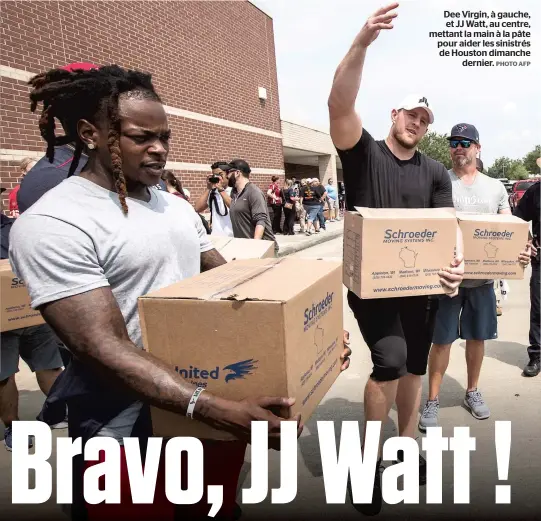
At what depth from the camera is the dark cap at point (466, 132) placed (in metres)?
3.22

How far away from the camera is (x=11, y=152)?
761cm

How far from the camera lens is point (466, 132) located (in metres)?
3.22

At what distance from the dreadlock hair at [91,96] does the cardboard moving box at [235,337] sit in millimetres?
350

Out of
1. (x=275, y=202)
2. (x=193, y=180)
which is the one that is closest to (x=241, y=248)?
(x=193, y=180)

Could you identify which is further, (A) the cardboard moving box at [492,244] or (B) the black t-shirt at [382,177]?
(A) the cardboard moving box at [492,244]

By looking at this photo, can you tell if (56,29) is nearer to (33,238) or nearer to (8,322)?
(8,322)

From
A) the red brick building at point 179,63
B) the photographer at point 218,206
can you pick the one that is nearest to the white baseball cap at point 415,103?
the photographer at point 218,206

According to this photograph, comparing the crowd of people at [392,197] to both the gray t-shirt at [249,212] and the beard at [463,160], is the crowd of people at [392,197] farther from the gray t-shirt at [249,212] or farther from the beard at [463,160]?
the gray t-shirt at [249,212]

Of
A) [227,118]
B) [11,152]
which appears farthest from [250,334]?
[227,118]

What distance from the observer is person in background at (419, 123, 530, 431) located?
124 inches

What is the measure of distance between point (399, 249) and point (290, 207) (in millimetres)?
13369

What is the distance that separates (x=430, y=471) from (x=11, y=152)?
7.84m

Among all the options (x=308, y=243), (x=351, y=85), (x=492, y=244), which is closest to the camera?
(x=351, y=85)

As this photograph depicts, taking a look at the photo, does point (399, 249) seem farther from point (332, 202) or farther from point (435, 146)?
point (435, 146)
